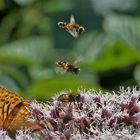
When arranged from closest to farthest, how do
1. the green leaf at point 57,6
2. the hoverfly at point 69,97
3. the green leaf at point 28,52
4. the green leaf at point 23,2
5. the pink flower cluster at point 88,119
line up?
the pink flower cluster at point 88,119 < the hoverfly at point 69,97 < the green leaf at point 28,52 < the green leaf at point 23,2 < the green leaf at point 57,6

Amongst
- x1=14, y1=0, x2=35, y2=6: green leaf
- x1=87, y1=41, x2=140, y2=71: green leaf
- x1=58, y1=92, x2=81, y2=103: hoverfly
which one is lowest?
x1=58, y1=92, x2=81, y2=103: hoverfly

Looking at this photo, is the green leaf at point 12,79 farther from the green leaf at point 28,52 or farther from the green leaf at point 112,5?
the green leaf at point 112,5

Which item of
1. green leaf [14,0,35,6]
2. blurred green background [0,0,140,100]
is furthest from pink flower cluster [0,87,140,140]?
green leaf [14,0,35,6]

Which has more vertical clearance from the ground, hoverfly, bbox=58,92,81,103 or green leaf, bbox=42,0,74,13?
green leaf, bbox=42,0,74,13

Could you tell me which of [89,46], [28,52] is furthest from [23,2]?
[89,46]

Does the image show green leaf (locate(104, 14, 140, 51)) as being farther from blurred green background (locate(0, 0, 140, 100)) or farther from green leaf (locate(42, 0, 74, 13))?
green leaf (locate(42, 0, 74, 13))

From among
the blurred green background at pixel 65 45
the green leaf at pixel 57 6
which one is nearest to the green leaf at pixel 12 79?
the blurred green background at pixel 65 45

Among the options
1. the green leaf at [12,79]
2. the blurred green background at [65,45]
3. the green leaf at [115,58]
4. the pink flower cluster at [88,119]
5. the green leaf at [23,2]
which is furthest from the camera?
the green leaf at [23,2]

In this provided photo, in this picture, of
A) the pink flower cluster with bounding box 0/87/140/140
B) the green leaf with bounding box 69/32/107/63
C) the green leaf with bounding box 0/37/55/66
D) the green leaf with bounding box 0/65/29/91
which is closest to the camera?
the pink flower cluster with bounding box 0/87/140/140
